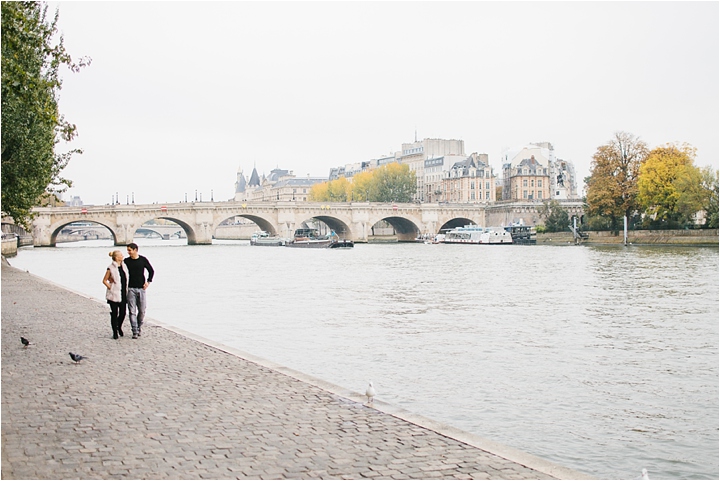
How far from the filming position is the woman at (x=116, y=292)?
14.6 metres

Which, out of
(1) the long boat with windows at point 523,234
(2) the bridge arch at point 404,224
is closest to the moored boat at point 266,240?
(2) the bridge arch at point 404,224

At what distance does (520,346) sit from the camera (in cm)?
1703

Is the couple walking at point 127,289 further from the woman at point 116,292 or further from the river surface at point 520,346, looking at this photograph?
the river surface at point 520,346

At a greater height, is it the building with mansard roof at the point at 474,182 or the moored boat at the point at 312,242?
the building with mansard roof at the point at 474,182

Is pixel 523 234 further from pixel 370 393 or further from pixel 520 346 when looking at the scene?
pixel 370 393

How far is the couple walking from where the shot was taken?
1466 centimetres

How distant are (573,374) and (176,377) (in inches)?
267

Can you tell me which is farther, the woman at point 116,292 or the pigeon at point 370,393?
the woman at point 116,292

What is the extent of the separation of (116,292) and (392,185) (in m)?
108

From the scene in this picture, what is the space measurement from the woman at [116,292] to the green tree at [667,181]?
57.2 metres

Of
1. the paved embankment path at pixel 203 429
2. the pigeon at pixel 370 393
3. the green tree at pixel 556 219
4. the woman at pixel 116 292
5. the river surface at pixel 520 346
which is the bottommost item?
the river surface at pixel 520 346

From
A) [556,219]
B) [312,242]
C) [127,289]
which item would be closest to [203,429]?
[127,289]

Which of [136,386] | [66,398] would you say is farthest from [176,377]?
[66,398]

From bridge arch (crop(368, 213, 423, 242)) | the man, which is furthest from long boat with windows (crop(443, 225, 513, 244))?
the man
